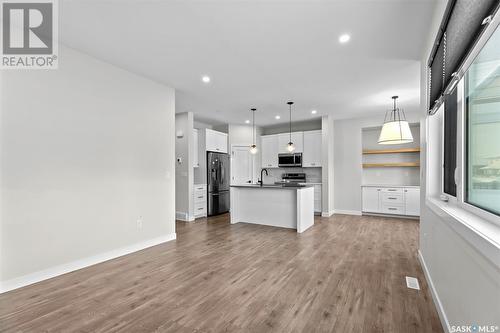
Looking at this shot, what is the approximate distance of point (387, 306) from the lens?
2.13 m

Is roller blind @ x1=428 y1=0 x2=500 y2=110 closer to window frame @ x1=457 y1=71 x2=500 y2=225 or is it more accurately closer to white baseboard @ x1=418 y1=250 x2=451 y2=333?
window frame @ x1=457 y1=71 x2=500 y2=225

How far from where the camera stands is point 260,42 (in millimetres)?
2779

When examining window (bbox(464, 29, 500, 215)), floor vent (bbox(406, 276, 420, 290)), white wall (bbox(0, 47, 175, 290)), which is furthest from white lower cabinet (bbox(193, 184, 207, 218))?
window (bbox(464, 29, 500, 215))

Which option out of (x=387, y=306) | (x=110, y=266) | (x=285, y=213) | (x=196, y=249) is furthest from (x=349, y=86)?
(x=110, y=266)

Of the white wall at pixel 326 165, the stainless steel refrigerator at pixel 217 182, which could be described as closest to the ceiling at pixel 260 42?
the white wall at pixel 326 165

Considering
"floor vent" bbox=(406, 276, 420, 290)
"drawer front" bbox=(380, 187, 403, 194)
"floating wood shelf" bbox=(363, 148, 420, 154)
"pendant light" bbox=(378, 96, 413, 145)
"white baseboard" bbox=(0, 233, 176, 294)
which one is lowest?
"floor vent" bbox=(406, 276, 420, 290)

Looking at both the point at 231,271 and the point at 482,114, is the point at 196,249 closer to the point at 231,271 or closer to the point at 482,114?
the point at 231,271

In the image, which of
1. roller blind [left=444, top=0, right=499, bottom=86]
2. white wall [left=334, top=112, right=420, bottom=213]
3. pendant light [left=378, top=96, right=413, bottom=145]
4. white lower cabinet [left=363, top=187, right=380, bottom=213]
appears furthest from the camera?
white wall [left=334, top=112, right=420, bottom=213]

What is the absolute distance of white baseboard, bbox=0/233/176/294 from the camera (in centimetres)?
247

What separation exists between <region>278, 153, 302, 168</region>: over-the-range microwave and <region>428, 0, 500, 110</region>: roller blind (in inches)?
193

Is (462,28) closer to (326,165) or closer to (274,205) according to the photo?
(274,205)

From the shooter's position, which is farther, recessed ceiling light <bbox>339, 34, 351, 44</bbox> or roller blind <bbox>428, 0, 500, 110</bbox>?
recessed ceiling light <bbox>339, 34, 351, 44</bbox>

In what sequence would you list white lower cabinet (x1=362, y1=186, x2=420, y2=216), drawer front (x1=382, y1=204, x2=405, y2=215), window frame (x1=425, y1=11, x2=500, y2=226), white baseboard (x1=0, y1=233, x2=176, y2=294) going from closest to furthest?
window frame (x1=425, y1=11, x2=500, y2=226) < white baseboard (x1=0, y1=233, x2=176, y2=294) < white lower cabinet (x1=362, y1=186, x2=420, y2=216) < drawer front (x1=382, y1=204, x2=405, y2=215)

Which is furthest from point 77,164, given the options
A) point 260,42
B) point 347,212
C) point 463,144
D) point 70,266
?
point 347,212
